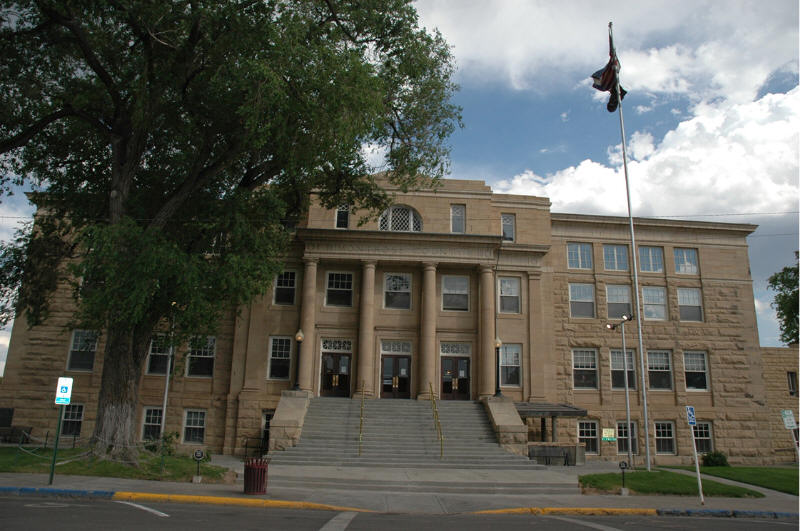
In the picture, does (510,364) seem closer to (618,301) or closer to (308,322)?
(618,301)

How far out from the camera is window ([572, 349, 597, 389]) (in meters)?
29.0

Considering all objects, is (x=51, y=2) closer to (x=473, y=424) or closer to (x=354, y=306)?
(x=354, y=306)

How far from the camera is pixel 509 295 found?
28.9m

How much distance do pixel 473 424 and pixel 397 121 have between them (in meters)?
12.6

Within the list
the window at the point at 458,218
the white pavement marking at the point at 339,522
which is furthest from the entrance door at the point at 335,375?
the white pavement marking at the point at 339,522

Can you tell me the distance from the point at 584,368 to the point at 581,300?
137 inches

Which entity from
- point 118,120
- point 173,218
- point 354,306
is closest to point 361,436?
point 354,306

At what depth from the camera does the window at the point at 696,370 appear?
2947 cm

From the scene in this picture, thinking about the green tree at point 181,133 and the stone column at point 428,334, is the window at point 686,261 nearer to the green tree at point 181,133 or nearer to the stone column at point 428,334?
the stone column at point 428,334

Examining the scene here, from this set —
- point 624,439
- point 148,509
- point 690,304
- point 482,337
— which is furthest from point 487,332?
point 148,509

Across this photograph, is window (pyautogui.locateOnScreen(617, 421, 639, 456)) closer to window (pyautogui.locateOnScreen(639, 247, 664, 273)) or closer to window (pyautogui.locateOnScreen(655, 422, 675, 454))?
window (pyautogui.locateOnScreen(655, 422, 675, 454))

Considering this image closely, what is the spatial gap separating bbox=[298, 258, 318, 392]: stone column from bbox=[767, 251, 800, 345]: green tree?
21.7m

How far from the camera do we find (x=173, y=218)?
19672mm

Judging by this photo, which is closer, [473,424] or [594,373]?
[473,424]
